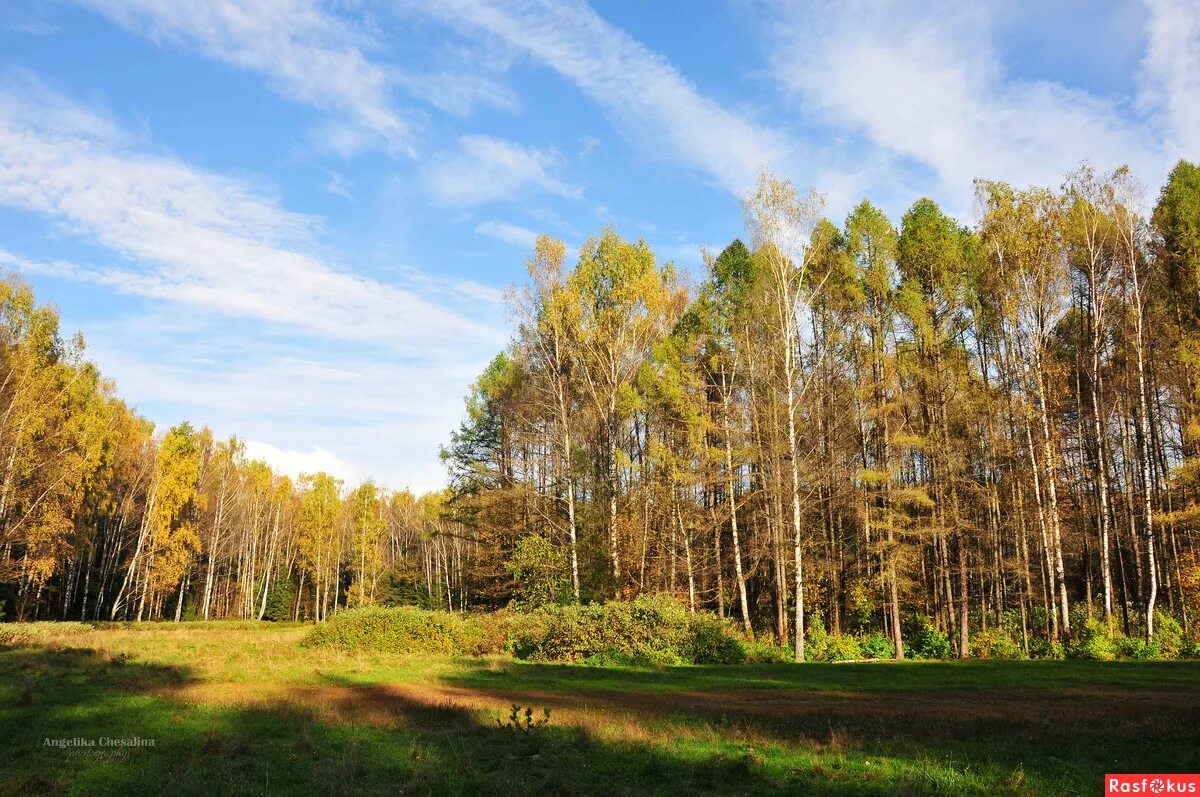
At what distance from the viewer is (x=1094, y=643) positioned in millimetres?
24172

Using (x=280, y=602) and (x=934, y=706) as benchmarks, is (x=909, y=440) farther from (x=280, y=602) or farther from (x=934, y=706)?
(x=280, y=602)

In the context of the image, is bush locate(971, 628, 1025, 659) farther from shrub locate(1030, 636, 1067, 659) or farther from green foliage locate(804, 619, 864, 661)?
green foliage locate(804, 619, 864, 661)

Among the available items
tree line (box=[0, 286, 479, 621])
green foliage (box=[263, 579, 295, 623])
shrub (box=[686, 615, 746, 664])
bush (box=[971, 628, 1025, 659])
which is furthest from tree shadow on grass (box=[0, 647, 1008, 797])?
green foliage (box=[263, 579, 295, 623])

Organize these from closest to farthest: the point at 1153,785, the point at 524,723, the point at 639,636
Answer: the point at 1153,785, the point at 524,723, the point at 639,636

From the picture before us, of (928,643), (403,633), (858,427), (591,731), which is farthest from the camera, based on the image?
(858,427)

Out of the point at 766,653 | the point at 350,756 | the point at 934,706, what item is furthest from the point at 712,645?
the point at 350,756

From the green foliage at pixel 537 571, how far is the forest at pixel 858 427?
13cm

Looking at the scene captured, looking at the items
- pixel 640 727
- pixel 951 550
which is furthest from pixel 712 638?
pixel 951 550

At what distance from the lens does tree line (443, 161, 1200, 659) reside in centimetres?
2781

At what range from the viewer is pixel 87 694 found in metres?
14.1

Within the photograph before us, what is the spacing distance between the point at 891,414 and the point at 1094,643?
10.7m

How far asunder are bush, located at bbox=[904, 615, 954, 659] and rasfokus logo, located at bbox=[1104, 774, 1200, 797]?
22.2 meters

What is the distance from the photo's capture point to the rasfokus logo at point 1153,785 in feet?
23.9

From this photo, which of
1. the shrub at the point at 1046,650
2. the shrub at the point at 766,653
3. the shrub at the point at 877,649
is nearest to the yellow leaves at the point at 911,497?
the shrub at the point at 877,649
